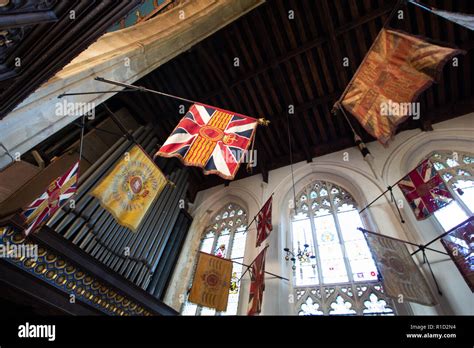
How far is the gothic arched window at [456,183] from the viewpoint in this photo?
4668mm

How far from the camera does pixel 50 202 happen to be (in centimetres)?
307

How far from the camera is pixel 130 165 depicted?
488 centimetres

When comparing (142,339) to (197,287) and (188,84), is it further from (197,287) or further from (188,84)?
(188,84)

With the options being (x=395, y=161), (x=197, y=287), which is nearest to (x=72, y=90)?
(x=197, y=287)

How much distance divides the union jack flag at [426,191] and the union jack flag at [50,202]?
222 inches

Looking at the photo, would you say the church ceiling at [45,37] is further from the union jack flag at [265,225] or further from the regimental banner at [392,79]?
the union jack flag at [265,225]

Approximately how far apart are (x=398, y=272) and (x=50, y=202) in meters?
5.10

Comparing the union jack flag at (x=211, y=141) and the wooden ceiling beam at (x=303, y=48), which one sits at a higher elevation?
the wooden ceiling beam at (x=303, y=48)

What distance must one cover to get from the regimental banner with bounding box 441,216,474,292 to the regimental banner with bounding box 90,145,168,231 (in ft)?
16.4

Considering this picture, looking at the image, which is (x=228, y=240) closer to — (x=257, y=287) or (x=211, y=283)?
(x=211, y=283)

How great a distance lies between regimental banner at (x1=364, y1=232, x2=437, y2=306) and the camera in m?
3.36

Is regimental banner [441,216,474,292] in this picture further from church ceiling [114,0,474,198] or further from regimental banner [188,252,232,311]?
church ceiling [114,0,474,198]

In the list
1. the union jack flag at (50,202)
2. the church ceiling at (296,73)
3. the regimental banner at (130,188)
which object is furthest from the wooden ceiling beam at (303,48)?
the union jack flag at (50,202)

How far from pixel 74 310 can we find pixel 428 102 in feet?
30.2
